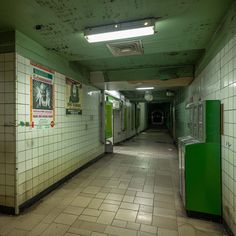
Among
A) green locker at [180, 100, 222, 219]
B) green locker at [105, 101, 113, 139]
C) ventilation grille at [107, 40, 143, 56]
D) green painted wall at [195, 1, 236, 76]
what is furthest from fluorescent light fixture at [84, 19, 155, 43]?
green locker at [105, 101, 113, 139]

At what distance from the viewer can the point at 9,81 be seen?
8.02 ft

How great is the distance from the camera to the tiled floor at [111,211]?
2113 millimetres

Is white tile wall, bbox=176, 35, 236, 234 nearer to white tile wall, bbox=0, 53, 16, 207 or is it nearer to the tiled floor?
the tiled floor

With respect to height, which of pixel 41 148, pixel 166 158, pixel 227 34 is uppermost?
pixel 227 34

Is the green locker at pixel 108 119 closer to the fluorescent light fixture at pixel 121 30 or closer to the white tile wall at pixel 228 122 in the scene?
the fluorescent light fixture at pixel 121 30

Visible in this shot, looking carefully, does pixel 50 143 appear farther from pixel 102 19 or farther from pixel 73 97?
pixel 102 19

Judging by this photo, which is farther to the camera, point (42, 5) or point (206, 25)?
point (206, 25)

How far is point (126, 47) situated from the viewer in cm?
294

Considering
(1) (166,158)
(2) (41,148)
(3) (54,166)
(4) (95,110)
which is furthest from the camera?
(1) (166,158)

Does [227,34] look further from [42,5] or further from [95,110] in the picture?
[95,110]

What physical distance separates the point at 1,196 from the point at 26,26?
7.99ft

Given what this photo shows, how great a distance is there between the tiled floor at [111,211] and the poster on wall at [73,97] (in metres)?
1.57

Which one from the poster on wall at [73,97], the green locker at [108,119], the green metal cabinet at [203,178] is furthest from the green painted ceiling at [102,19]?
the green locker at [108,119]

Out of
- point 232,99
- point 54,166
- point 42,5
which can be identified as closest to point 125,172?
point 54,166
